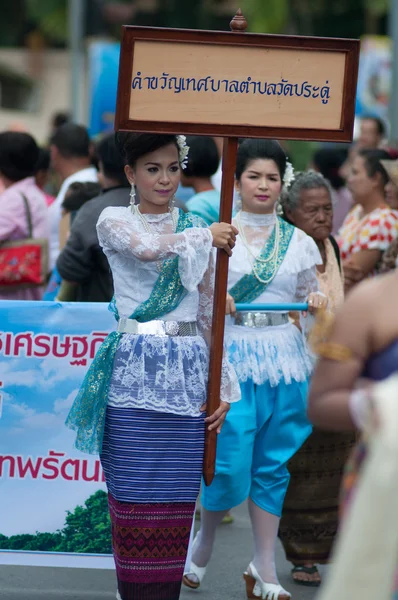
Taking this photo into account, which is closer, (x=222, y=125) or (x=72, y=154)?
(x=222, y=125)

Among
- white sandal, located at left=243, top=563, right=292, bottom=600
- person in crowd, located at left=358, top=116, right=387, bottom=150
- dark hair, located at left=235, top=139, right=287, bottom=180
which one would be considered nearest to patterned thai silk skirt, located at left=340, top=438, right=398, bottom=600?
white sandal, located at left=243, top=563, right=292, bottom=600

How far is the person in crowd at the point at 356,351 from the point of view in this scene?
2904mm

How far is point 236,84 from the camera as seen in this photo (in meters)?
4.31

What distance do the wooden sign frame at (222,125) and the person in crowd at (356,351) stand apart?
4.66 ft

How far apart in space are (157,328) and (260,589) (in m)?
1.47

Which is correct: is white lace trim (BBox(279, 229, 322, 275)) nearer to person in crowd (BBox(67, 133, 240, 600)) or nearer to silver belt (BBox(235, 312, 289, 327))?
silver belt (BBox(235, 312, 289, 327))

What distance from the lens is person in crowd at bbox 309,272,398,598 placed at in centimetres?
290

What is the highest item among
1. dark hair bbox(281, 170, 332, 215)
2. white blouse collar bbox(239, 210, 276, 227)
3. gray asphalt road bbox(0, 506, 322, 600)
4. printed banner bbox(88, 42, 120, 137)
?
printed banner bbox(88, 42, 120, 137)

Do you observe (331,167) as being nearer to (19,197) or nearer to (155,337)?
(19,197)

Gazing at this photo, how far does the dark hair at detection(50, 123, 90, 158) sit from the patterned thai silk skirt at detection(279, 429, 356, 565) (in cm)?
326

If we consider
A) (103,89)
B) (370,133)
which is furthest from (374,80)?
(370,133)

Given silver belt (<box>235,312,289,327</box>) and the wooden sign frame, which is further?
silver belt (<box>235,312,289,327</box>)

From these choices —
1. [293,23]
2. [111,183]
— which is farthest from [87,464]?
[293,23]

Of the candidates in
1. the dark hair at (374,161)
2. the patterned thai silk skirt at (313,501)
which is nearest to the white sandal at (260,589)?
the patterned thai silk skirt at (313,501)
